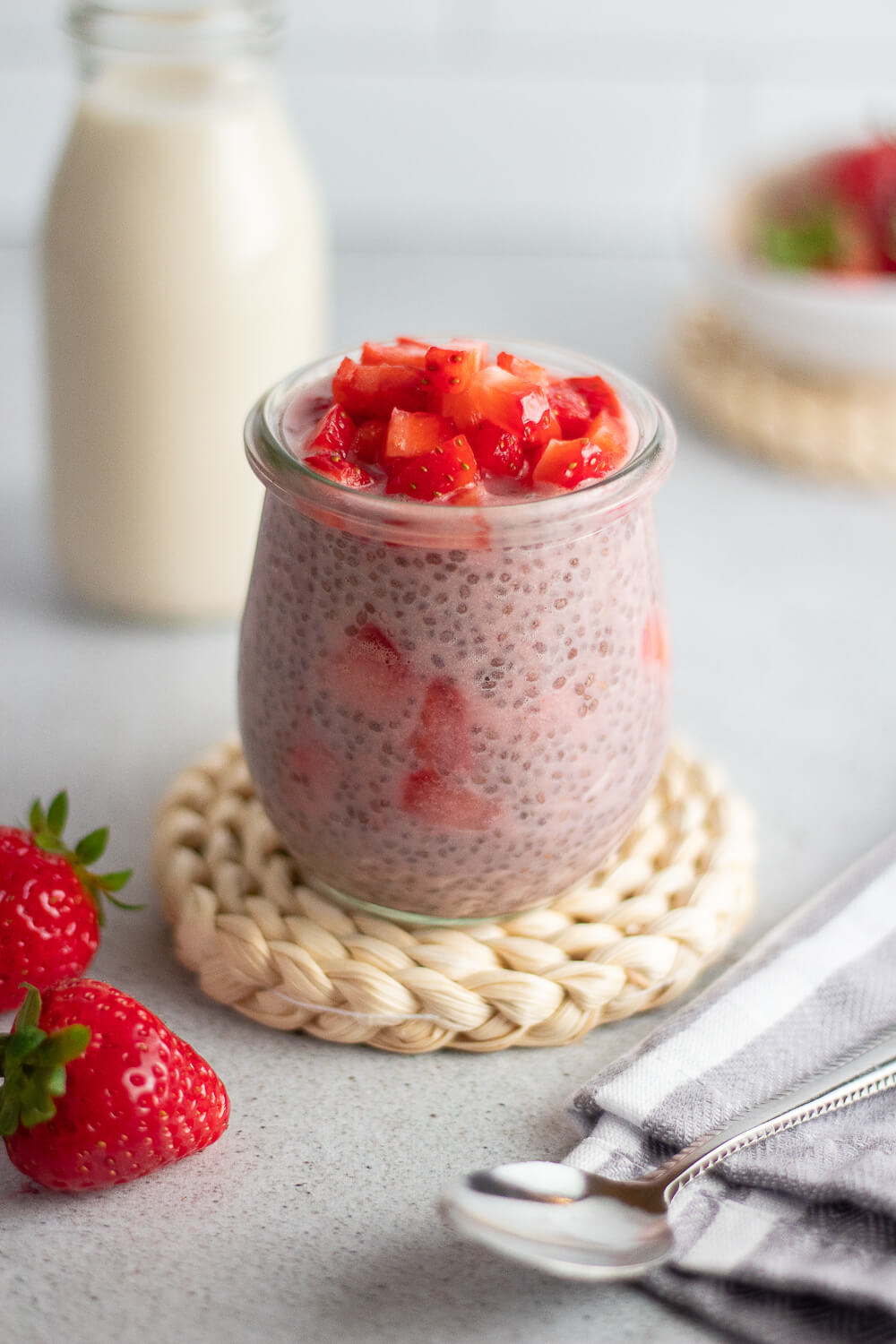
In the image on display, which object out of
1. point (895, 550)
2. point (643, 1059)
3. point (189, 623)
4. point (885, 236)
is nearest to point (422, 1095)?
point (643, 1059)

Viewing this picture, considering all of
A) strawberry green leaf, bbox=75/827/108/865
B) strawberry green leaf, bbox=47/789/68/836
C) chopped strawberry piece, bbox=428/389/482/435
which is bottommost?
strawberry green leaf, bbox=75/827/108/865

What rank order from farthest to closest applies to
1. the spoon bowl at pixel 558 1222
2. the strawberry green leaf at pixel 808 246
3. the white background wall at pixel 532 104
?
the white background wall at pixel 532 104
the strawberry green leaf at pixel 808 246
the spoon bowl at pixel 558 1222

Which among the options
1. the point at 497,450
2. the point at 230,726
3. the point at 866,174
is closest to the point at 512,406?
the point at 497,450

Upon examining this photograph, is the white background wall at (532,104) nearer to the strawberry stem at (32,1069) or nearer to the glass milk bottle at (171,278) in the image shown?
the glass milk bottle at (171,278)

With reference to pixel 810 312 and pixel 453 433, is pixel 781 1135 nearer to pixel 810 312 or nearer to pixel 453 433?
pixel 453 433

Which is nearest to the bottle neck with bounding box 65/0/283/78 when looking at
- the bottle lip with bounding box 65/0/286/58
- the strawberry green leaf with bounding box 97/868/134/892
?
the bottle lip with bounding box 65/0/286/58

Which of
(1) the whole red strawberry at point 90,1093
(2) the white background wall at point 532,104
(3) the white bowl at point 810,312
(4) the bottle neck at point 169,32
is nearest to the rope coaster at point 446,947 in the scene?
(1) the whole red strawberry at point 90,1093

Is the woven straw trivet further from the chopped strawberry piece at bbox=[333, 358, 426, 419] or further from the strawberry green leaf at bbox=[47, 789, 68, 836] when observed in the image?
the strawberry green leaf at bbox=[47, 789, 68, 836]
